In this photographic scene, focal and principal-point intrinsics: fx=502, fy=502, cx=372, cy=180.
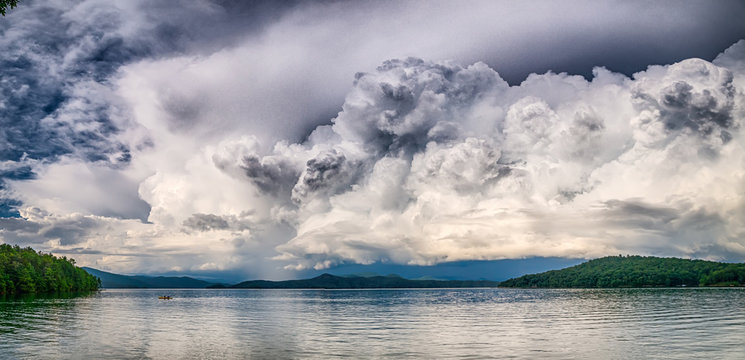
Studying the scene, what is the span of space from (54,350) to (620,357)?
4653 cm

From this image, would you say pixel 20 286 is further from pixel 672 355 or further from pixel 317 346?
pixel 672 355

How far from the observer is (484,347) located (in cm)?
4562

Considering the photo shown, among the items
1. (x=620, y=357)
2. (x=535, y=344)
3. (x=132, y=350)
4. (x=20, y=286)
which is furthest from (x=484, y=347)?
(x=20, y=286)

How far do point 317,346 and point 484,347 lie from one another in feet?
50.4

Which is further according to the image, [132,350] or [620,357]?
[132,350]

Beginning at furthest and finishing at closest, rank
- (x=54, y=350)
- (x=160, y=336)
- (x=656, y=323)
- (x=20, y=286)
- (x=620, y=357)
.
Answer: (x=20, y=286) → (x=656, y=323) → (x=160, y=336) → (x=54, y=350) → (x=620, y=357)

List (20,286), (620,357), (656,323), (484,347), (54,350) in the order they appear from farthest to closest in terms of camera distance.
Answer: (20,286)
(656,323)
(484,347)
(54,350)
(620,357)

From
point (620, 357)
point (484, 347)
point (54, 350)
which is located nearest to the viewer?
point (620, 357)

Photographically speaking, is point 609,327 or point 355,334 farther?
point 609,327

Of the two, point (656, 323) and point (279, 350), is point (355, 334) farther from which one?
point (656, 323)

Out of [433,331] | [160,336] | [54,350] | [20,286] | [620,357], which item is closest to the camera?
[620,357]

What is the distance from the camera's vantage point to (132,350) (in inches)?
1715

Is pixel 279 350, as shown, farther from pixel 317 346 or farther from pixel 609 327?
pixel 609 327

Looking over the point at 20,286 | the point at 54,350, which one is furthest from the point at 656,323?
the point at 20,286
